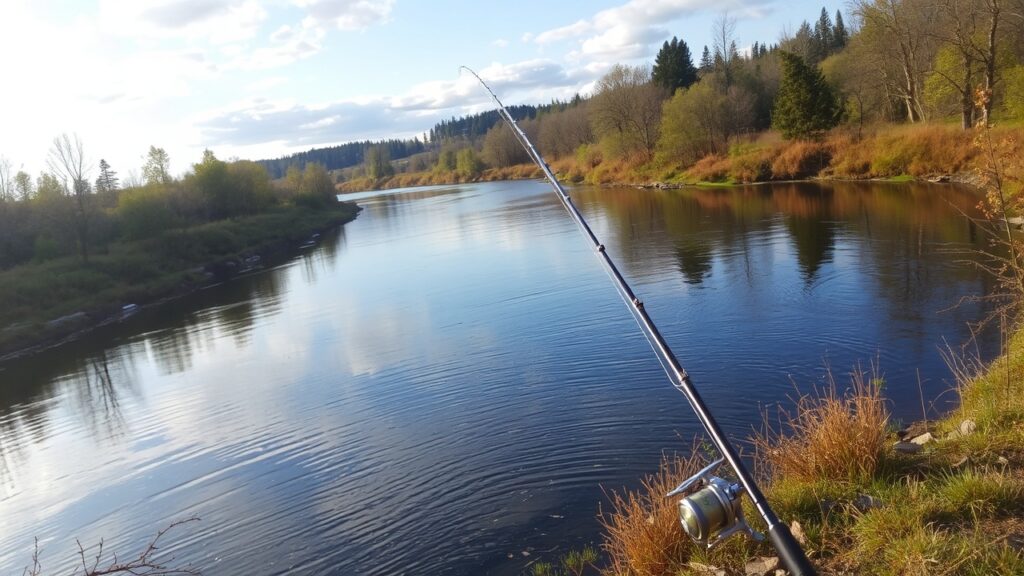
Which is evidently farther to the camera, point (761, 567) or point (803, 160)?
point (803, 160)

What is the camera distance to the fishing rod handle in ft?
11.4

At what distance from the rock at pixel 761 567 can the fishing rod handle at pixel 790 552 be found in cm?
117

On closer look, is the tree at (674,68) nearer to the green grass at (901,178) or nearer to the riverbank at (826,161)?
the riverbank at (826,161)

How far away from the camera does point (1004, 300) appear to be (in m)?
13.8

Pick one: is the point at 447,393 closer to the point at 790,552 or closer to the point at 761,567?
the point at 761,567

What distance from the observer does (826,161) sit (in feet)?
151

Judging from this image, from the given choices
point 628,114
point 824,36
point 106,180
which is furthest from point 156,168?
point 824,36

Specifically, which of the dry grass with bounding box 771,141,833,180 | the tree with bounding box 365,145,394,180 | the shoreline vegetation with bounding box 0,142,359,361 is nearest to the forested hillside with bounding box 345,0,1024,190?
the dry grass with bounding box 771,141,833,180

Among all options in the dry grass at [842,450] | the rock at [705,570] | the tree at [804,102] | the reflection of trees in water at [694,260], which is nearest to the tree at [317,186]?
the tree at [804,102]

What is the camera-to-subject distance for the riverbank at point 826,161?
36.0 meters

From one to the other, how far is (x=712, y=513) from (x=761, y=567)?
1.09 m

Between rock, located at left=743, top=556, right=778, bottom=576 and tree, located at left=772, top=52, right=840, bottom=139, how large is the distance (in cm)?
4734

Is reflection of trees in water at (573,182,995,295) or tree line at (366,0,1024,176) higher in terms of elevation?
tree line at (366,0,1024,176)

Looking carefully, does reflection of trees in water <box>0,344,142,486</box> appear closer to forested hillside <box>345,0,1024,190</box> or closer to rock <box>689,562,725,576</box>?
rock <box>689,562,725,576</box>
